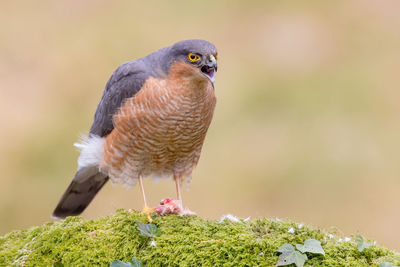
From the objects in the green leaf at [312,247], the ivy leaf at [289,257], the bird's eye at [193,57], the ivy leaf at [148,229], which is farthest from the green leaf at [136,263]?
the bird's eye at [193,57]

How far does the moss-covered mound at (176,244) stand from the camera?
11.2ft

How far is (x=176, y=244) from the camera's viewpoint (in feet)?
11.9

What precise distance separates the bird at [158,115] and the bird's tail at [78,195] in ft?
1.55

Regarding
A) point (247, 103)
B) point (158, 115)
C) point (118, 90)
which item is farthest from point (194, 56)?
point (247, 103)

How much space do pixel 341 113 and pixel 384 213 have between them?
1.93 m

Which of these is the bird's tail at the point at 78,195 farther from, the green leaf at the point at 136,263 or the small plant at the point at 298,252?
the small plant at the point at 298,252

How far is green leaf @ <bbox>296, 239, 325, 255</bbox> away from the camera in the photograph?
11.0 ft

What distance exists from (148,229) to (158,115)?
114 cm

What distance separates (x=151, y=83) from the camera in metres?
4.74

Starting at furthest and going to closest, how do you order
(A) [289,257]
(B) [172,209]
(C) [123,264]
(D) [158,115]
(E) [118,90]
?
(E) [118,90] < (D) [158,115] < (B) [172,209] < (C) [123,264] < (A) [289,257]

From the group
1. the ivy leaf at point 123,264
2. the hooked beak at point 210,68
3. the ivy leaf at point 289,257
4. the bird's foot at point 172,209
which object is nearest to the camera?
the ivy leaf at point 289,257

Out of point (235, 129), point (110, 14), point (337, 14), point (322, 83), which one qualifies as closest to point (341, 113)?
point (322, 83)

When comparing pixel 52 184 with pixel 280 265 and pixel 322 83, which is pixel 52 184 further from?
pixel 280 265

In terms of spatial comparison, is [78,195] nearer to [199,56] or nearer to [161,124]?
[161,124]
